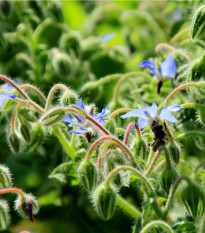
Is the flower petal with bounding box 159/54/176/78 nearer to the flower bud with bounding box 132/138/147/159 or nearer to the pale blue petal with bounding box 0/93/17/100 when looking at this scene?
the flower bud with bounding box 132/138/147/159

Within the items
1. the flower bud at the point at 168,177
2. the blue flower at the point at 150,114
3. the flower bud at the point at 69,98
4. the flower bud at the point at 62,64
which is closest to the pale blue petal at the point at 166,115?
the blue flower at the point at 150,114

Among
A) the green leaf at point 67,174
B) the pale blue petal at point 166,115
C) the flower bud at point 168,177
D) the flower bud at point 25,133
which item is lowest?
the green leaf at point 67,174

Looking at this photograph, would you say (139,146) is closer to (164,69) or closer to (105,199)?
(105,199)

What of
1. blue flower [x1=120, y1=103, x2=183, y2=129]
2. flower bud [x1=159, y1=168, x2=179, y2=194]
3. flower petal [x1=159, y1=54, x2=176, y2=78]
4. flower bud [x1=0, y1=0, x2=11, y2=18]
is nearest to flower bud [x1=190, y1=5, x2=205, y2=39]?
flower petal [x1=159, y1=54, x2=176, y2=78]

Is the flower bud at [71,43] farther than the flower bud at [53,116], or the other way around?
the flower bud at [71,43]

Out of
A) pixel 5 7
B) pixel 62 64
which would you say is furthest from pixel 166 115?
pixel 5 7

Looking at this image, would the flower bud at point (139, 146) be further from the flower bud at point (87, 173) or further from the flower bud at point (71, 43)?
the flower bud at point (71, 43)
